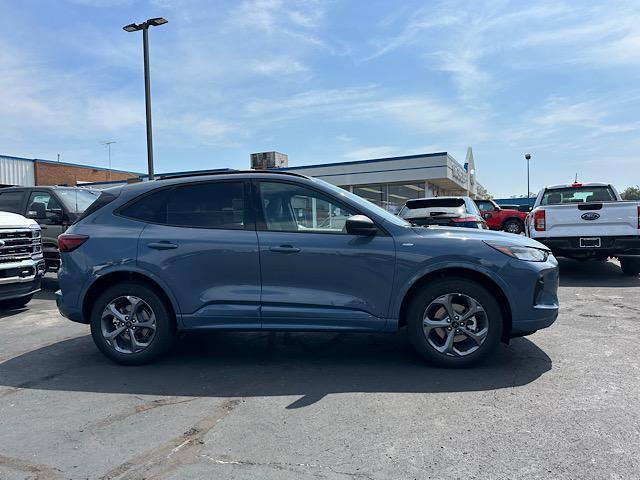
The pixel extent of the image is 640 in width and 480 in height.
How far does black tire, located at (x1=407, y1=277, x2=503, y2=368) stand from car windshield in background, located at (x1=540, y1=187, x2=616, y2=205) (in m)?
7.27

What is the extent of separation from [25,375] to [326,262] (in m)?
3.11

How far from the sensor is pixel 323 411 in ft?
12.4

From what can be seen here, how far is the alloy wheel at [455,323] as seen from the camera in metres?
4.54

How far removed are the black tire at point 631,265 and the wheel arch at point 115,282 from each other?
8.94 m

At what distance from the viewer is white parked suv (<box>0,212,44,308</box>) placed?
7344 mm

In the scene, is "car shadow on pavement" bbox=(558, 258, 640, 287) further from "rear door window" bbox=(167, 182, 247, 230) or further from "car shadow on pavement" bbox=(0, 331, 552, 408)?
"rear door window" bbox=(167, 182, 247, 230)

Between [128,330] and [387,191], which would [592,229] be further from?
[387,191]

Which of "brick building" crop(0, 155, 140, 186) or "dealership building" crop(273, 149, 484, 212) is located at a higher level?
"brick building" crop(0, 155, 140, 186)

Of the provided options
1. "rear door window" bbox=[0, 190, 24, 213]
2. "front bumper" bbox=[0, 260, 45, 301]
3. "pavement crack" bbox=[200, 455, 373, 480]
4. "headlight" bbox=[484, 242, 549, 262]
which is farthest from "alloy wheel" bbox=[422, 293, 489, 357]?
"rear door window" bbox=[0, 190, 24, 213]

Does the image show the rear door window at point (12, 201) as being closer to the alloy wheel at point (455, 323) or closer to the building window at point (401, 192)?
the alloy wheel at point (455, 323)

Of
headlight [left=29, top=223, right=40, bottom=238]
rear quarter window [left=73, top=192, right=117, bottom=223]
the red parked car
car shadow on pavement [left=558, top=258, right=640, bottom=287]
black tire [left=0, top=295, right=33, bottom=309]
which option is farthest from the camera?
the red parked car

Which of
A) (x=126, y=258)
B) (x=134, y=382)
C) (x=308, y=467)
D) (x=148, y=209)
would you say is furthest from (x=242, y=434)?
(x=148, y=209)

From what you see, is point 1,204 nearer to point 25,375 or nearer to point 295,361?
point 25,375

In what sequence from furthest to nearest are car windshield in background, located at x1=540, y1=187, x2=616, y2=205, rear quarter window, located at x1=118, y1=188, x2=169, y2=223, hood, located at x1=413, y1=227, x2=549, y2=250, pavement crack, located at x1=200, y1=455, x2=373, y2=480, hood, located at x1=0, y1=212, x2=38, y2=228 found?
1. car windshield in background, located at x1=540, y1=187, x2=616, y2=205
2. hood, located at x1=0, y1=212, x2=38, y2=228
3. rear quarter window, located at x1=118, y1=188, x2=169, y2=223
4. hood, located at x1=413, y1=227, x2=549, y2=250
5. pavement crack, located at x1=200, y1=455, x2=373, y2=480
